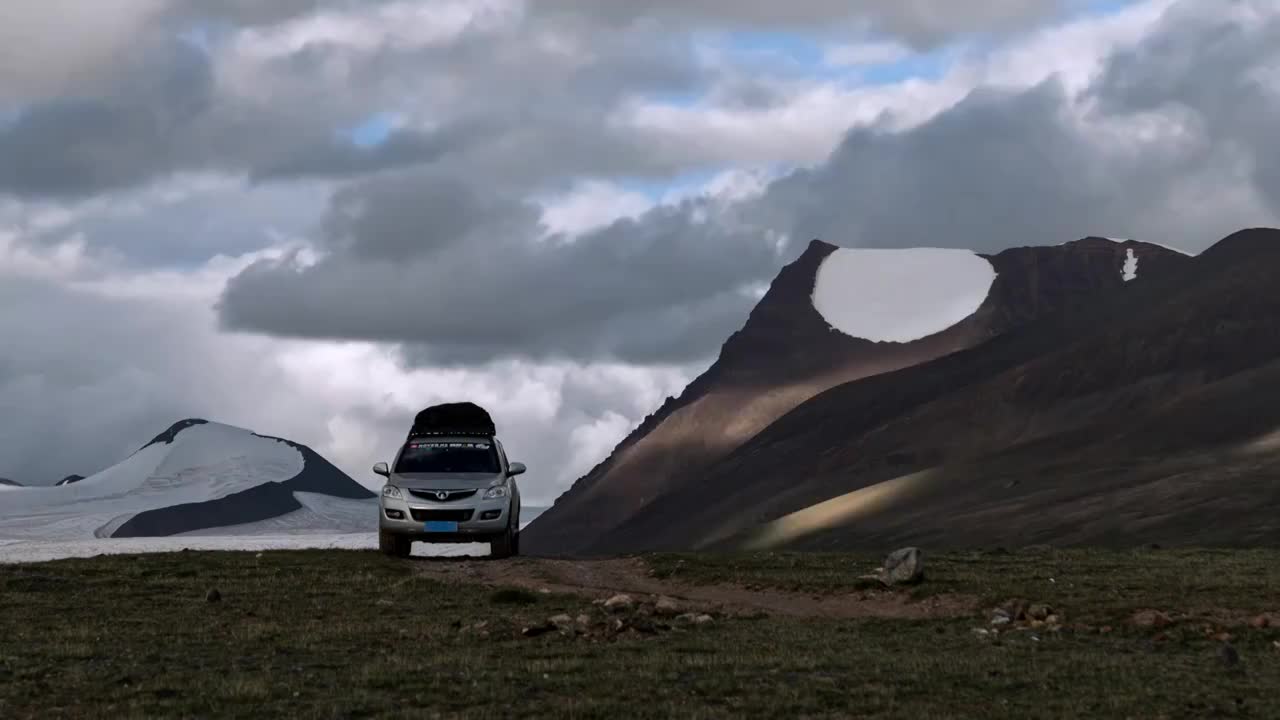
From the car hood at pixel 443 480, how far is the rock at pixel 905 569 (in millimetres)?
12360

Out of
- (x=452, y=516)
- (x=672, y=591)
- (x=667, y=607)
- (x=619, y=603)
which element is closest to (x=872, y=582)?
(x=672, y=591)

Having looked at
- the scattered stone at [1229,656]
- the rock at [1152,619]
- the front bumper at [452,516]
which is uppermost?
the front bumper at [452,516]

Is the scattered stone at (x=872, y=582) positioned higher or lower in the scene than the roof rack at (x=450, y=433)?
lower

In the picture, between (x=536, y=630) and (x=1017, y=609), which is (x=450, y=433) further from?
(x=1017, y=609)

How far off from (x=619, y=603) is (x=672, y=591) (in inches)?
255

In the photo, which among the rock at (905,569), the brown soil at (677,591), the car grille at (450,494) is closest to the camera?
the brown soil at (677,591)

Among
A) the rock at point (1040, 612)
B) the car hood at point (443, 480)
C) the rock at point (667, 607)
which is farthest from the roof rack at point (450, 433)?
the rock at point (1040, 612)

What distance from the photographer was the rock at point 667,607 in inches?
1168

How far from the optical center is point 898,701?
19672mm

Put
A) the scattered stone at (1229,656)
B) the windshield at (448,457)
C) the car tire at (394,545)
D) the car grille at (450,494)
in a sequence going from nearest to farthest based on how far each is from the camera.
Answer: the scattered stone at (1229,656) < the car grille at (450,494) < the car tire at (394,545) < the windshield at (448,457)

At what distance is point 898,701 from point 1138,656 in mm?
6262

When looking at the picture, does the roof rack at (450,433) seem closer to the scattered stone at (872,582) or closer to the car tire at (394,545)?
the car tire at (394,545)

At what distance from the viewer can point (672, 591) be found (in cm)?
3719

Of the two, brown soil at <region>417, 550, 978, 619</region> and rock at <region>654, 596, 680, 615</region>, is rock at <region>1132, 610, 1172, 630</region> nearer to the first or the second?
brown soil at <region>417, 550, 978, 619</region>
